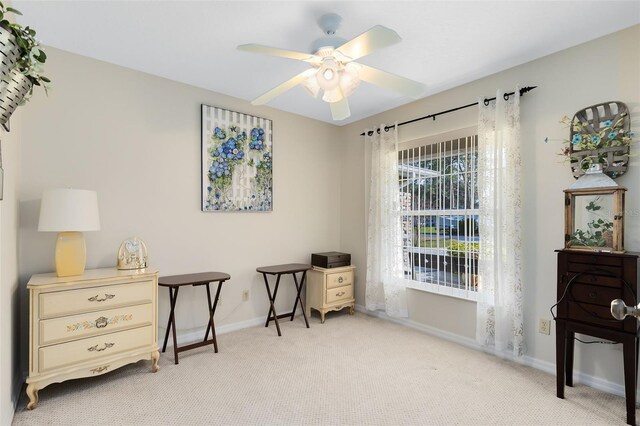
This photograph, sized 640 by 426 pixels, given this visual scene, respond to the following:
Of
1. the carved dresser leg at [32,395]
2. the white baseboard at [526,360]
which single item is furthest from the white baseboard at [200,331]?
the white baseboard at [526,360]

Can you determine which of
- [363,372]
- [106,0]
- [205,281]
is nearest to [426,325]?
[363,372]

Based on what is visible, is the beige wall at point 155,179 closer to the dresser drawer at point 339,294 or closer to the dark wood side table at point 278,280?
the dark wood side table at point 278,280

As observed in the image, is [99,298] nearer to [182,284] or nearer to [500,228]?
[182,284]

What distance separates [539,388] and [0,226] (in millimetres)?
3501

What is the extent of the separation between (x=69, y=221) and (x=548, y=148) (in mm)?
3639

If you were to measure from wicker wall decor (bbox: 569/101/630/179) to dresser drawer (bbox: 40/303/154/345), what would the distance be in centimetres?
344

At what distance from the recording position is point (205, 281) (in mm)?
2857

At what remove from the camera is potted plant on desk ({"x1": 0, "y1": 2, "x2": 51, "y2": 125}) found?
3.48 feet

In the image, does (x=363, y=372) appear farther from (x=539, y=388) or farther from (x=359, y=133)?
(x=359, y=133)

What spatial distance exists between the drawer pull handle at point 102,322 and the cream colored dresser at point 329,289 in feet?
7.01

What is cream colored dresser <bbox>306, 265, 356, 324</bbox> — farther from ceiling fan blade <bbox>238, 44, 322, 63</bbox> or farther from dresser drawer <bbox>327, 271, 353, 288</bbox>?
ceiling fan blade <bbox>238, 44, 322, 63</bbox>

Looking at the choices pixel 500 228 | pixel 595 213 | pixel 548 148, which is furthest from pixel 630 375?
pixel 548 148

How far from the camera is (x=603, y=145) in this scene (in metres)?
2.29

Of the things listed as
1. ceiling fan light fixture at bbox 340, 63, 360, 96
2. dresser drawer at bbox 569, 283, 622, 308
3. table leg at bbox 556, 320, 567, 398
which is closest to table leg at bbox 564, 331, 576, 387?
table leg at bbox 556, 320, 567, 398
